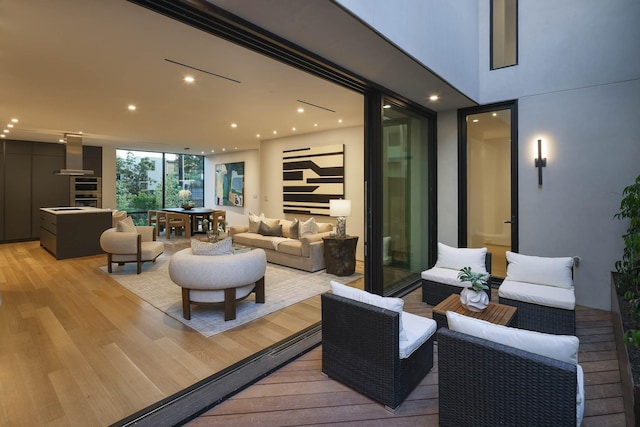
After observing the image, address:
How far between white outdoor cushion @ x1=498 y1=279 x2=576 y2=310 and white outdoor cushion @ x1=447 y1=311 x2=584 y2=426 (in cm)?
152

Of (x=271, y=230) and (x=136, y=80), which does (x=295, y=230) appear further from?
(x=136, y=80)

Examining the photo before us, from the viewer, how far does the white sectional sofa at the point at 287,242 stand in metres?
5.52

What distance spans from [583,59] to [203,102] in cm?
505

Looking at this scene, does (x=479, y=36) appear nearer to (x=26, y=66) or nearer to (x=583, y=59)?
(x=583, y=59)

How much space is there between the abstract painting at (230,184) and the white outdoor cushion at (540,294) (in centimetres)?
839

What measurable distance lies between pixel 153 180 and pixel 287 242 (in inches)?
292

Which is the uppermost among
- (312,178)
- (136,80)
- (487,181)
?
(136,80)

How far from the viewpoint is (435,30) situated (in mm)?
3254

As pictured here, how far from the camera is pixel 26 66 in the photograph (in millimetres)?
3396

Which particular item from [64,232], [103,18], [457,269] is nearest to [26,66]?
[103,18]

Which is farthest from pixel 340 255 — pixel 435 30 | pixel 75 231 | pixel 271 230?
pixel 75 231

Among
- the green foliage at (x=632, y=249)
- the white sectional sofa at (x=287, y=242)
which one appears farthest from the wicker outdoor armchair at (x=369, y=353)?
the white sectional sofa at (x=287, y=242)

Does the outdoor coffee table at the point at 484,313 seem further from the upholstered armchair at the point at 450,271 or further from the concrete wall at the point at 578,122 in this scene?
the concrete wall at the point at 578,122

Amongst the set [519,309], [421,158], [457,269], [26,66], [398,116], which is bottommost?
[519,309]
